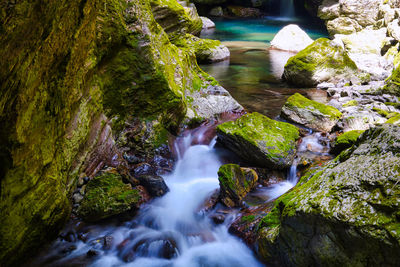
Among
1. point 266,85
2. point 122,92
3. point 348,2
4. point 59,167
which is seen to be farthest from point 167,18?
point 348,2

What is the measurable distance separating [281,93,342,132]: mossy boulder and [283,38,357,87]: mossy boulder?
363 centimetres

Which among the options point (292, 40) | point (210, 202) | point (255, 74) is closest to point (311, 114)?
point (210, 202)

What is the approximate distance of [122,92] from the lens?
5.90 m

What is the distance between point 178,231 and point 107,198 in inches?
47.6

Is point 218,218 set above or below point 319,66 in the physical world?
below

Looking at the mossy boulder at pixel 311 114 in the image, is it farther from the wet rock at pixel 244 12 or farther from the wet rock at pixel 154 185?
the wet rock at pixel 244 12

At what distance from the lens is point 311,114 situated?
794 centimetres

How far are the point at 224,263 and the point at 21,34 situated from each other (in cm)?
353

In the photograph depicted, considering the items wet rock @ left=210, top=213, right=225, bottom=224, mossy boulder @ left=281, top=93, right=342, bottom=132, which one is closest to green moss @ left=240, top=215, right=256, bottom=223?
wet rock @ left=210, top=213, right=225, bottom=224

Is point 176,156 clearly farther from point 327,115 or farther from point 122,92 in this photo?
point 327,115

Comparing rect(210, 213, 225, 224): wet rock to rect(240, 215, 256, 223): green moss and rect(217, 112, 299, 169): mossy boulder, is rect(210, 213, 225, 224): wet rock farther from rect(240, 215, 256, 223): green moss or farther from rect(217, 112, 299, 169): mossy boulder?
rect(217, 112, 299, 169): mossy boulder

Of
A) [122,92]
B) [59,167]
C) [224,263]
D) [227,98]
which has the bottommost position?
[224,263]

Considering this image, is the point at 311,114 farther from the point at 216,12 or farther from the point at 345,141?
the point at 216,12

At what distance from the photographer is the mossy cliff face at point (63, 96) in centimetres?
260
